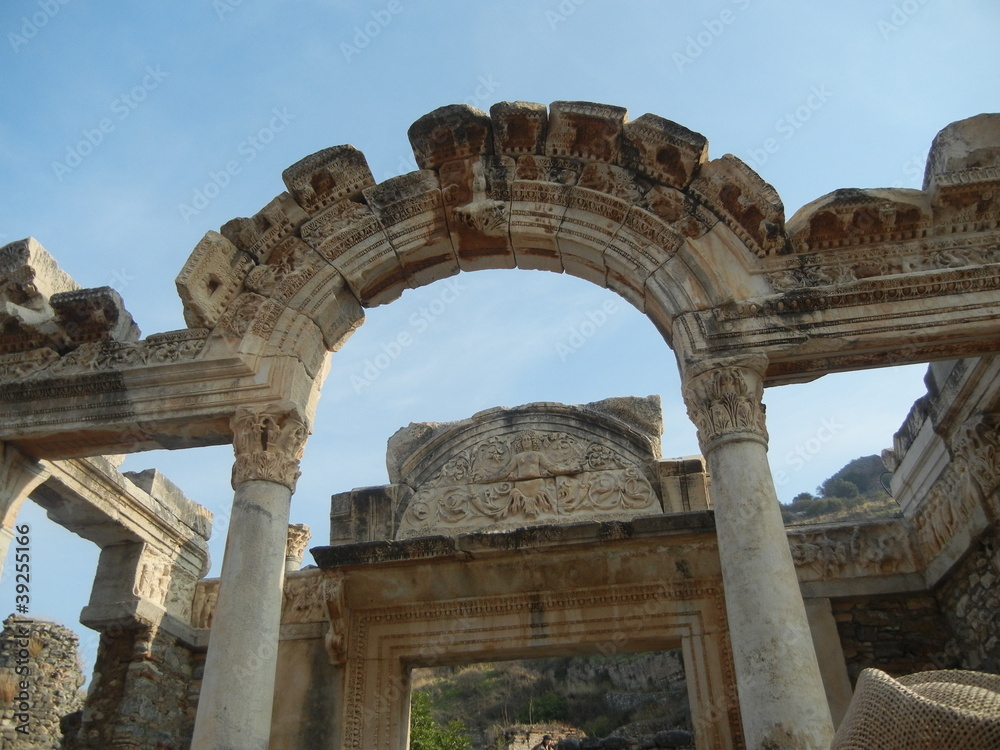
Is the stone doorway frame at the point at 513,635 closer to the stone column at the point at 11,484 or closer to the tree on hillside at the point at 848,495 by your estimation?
the stone column at the point at 11,484

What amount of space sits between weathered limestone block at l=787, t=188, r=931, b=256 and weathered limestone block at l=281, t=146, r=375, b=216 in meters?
3.85

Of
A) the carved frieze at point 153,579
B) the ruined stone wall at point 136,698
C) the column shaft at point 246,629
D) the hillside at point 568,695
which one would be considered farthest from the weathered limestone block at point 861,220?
the hillside at point 568,695

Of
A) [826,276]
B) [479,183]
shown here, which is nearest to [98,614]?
[479,183]

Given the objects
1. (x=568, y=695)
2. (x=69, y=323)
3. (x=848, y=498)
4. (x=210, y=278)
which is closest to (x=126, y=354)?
(x=69, y=323)

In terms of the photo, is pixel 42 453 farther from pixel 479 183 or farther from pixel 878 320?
pixel 878 320

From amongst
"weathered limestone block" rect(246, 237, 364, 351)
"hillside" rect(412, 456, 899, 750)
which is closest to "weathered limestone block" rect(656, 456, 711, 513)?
"weathered limestone block" rect(246, 237, 364, 351)

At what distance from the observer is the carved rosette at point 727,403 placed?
5742 millimetres

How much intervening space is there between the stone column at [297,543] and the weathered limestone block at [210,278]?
415 cm

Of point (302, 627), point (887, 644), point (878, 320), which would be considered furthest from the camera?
point (302, 627)

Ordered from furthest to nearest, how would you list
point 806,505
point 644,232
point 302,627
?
1. point 806,505
2. point 302,627
3. point 644,232

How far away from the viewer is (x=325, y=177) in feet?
24.1

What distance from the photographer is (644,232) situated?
272 inches

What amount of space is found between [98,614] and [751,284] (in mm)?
7440

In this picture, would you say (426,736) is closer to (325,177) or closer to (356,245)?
(356,245)
